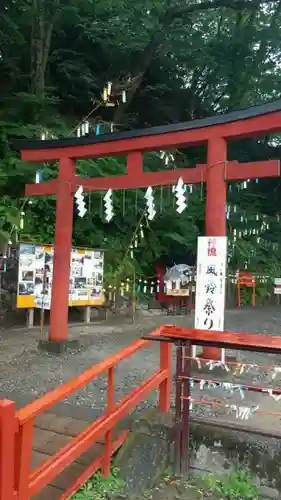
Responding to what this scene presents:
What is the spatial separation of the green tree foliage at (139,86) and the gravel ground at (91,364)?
3.05 m

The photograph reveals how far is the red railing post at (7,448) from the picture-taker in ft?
8.42

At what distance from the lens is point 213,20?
66.0 feet

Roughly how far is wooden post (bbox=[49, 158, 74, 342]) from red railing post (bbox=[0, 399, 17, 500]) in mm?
5691

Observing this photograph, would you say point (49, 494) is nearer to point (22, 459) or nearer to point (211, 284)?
point (22, 459)

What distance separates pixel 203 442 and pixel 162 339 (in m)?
1.07

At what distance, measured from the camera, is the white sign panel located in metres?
6.36

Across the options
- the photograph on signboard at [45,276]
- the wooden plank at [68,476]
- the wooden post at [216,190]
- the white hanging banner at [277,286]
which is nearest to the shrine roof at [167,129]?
the wooden post at [216,190]

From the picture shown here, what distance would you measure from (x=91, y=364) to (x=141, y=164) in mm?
3458

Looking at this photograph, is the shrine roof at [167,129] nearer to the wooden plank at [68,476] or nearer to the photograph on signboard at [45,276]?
the photograph on signboard at [45,276]

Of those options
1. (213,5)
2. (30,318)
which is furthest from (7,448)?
(213,5)

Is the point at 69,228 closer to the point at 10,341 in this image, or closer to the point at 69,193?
the point at 69,193

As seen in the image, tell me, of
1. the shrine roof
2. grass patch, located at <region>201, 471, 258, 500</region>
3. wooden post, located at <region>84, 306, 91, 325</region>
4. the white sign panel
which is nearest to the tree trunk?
the shrine roof

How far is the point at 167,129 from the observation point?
724 centimetres

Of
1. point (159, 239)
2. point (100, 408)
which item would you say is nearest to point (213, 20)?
point (159, 239)
